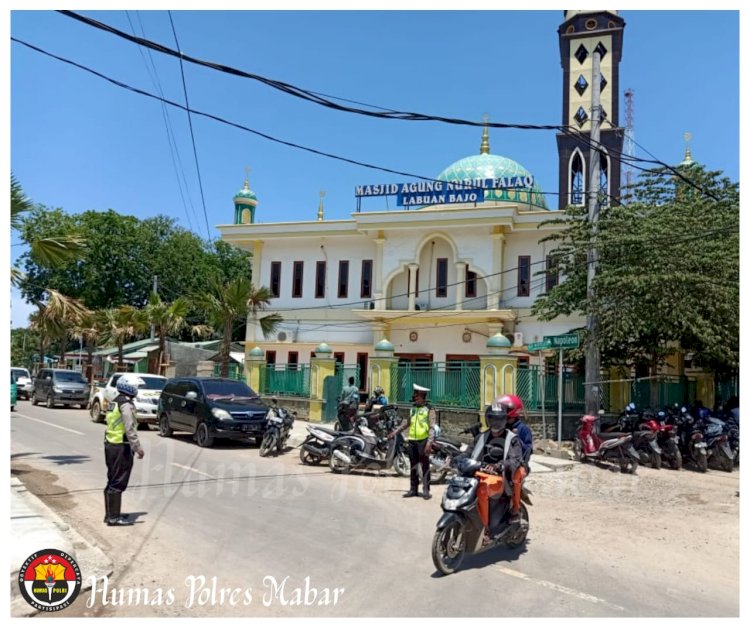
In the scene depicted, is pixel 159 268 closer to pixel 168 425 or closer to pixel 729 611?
pixel 168 425

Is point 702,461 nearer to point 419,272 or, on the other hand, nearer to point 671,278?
point 671,278

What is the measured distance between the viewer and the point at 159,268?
154 ft

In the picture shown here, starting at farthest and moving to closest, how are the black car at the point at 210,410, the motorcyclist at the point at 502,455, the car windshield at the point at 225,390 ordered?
the car windshield at the point at 225,390 → the black car at the point at 210,410 → the motorcyclist at the point at 502,455

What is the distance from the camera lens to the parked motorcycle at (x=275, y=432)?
13.7m

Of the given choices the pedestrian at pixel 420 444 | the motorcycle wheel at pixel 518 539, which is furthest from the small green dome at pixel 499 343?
the motorcycle wheel at pixel 518 539

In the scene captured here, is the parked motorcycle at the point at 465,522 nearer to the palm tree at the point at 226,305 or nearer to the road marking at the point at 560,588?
the road marking at the point at 560,588

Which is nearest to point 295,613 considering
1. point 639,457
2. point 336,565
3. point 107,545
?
point 336,565

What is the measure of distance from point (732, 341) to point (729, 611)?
11325 millimetres

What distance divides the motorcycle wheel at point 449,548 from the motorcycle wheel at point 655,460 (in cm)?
866

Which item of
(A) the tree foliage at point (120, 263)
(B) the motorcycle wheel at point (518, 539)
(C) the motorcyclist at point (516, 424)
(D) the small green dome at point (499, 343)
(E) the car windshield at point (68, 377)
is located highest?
(A) the tree foliage at point (120, 263)

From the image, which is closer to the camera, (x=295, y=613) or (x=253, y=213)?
(x=295, y=613)

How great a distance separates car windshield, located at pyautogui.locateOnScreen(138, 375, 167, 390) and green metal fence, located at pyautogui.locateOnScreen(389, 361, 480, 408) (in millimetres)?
7359

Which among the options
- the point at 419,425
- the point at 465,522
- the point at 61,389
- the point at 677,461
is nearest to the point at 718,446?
the point at 677,461

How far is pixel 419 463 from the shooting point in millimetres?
9758
